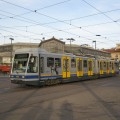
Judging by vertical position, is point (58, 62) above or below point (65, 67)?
above

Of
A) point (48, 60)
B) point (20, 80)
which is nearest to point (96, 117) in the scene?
point (20, 80)

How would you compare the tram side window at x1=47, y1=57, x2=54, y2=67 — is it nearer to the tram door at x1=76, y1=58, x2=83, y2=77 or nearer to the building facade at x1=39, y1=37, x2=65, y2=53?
the tram door at x1=76, y1=58, x2=83, y2=77

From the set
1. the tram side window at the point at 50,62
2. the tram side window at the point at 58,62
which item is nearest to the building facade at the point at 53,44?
the tram side window at the point at 58,62

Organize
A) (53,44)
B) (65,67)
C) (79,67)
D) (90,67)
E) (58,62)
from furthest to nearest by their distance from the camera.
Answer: (53,44) < (90,67) < (79,67) < (65,67) < (58,62)

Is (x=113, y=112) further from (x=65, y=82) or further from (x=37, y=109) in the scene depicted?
(x=65, y=82)

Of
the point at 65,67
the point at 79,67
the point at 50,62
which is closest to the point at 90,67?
the point at 79,67

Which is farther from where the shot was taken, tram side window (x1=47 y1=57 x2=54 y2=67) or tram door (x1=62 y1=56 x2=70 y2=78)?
tram door (x1=62 y1=56 x2=70 y2=78)

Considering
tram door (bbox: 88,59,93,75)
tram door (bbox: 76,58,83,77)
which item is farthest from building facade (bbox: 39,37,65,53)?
tram door (bbox: 76,58,83,77)

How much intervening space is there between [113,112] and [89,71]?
23.8 m

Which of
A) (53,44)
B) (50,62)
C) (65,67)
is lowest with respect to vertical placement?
(65,67)

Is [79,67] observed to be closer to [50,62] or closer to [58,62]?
[58,62]

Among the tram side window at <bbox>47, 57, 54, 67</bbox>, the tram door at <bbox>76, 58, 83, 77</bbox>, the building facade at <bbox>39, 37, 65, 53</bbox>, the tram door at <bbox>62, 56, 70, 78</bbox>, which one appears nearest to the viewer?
the tram side window at <bbox>47, 57, 54, 67</bbox>

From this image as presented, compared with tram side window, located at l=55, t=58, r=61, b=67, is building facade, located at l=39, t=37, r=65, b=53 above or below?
above

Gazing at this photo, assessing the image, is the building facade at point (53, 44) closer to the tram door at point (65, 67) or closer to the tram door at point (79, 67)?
the tram door at point (79, 67)
